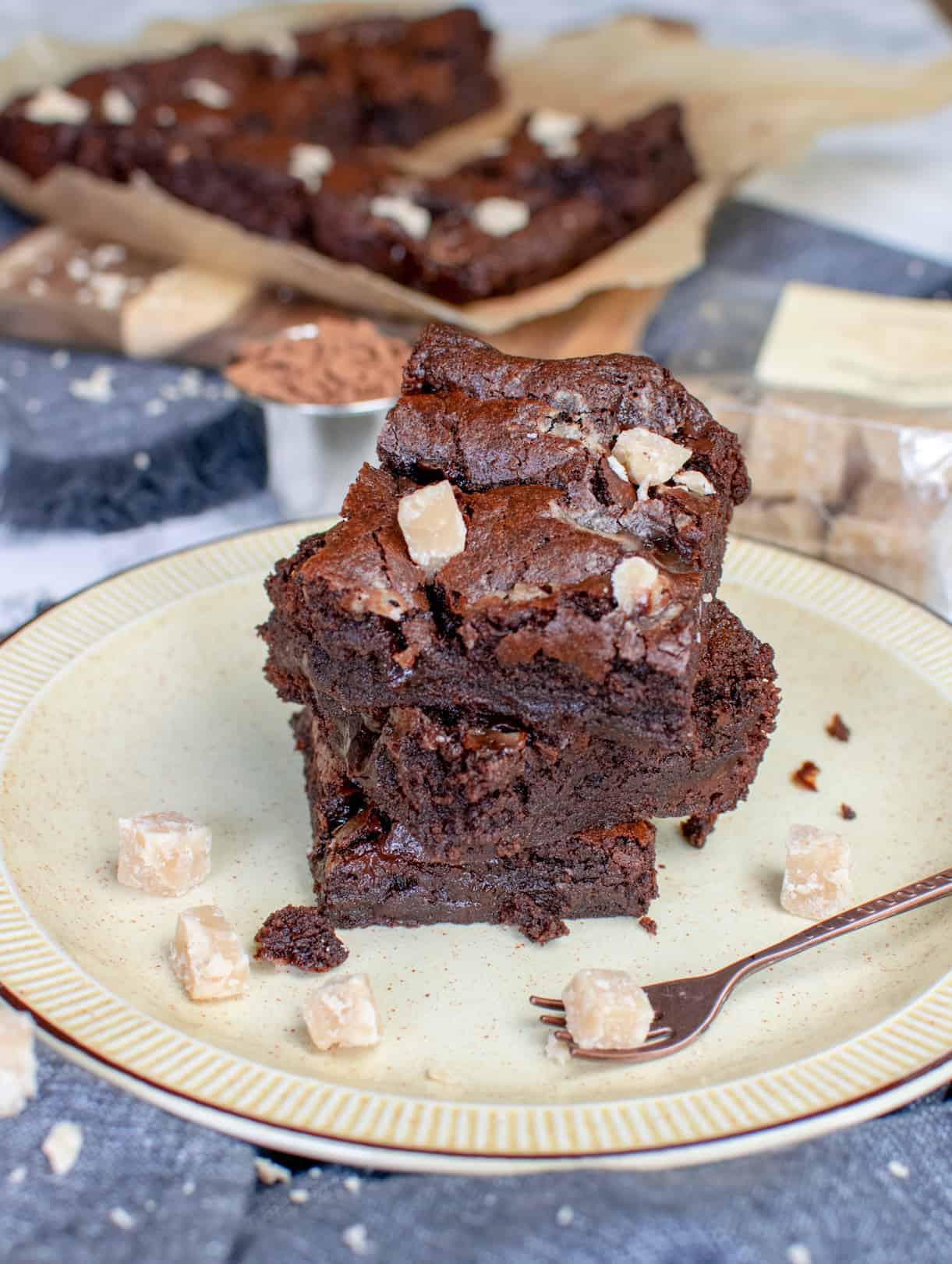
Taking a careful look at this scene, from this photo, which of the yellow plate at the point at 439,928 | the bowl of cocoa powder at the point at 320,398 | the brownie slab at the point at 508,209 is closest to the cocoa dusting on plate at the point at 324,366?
the bowl of cocoa powder at the point at 320,398

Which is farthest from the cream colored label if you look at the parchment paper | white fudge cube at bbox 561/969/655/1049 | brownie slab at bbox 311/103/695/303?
white fudge cube at bbox 561/969/655/1049

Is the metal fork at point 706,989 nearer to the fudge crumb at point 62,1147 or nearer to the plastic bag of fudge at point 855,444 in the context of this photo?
the fudge crumb at point 62,1147

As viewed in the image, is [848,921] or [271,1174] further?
[848,921]

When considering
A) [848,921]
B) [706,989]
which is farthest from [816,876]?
[706,989]

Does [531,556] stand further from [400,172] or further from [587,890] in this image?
[400,172]

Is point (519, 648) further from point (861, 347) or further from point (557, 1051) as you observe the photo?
point (861, 347)

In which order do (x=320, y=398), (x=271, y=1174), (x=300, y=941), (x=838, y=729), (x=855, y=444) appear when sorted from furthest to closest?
(x=320, y=398) < (x=855, y=444) < (x=838, y=729) < (x=300, y=941) < (x=271, y=1174)

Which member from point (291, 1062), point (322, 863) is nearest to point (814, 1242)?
point (291, 1062)
